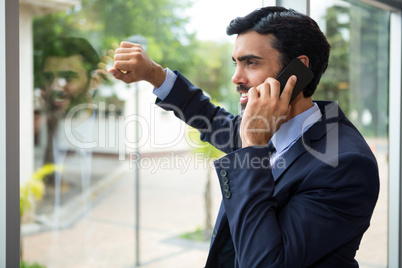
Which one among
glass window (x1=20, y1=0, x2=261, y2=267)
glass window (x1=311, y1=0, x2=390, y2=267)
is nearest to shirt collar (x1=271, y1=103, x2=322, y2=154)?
glass window (x1=311, y1=0, x2=390, y2=267)

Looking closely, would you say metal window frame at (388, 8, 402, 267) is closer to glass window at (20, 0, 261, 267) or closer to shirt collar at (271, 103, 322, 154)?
shirt collar at (271, 103, 322, 154)

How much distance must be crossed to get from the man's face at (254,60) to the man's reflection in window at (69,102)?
2.09m

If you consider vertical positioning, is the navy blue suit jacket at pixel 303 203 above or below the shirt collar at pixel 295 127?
below

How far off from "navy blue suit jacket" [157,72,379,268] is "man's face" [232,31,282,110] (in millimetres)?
238

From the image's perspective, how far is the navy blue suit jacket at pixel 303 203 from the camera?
0.85 metres

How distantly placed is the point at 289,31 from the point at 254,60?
125 mm

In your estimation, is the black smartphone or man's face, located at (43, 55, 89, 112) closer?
the black smartphone

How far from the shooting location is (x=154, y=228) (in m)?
5.48

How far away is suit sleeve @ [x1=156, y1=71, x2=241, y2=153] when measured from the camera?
1336 mm

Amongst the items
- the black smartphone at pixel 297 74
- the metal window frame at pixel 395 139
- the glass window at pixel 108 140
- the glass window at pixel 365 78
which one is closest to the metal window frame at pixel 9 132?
the black smartphone at pixel 297 74

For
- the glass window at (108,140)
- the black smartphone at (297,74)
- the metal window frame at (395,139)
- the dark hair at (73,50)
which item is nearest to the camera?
the black smartphone at (297,74)

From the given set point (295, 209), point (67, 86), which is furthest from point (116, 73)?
point (67, 86)

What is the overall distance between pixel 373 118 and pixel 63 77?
10.9 ft

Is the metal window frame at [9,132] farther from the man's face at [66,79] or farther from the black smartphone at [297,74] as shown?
the man's face at [66,79]
